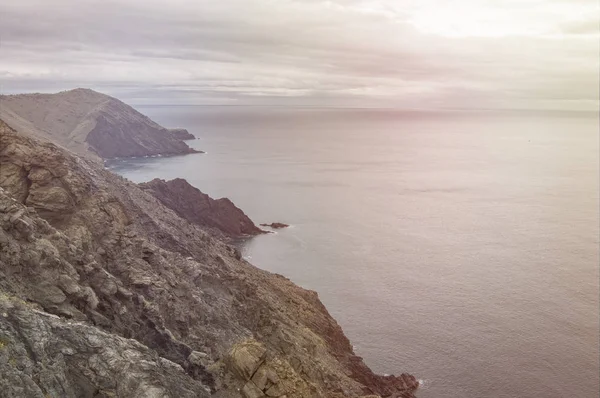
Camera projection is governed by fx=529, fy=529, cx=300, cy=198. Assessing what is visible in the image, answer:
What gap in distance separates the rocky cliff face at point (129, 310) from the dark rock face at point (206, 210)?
171 feet

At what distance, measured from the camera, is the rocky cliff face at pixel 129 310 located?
24.7 m

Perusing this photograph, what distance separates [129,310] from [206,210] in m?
85.5

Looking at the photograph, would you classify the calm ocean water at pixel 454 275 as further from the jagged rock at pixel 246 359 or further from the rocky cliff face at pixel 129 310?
the jagged rock at pixel 246 359

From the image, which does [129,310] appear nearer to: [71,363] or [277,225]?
[71,363]

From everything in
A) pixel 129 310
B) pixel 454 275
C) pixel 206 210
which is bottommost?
pixel 454 275

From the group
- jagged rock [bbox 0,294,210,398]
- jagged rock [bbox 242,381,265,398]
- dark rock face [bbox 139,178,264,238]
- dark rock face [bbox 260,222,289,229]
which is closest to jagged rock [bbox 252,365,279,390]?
jagged rock [bbox 242,381,265,398]

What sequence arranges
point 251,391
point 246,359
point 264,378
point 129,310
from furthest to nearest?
point 129,310 < point 246,359 < point 264,378 < point 251,391

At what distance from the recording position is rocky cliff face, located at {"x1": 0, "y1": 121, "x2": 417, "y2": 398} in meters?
24.7

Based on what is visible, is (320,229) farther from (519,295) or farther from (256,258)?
(519,295)

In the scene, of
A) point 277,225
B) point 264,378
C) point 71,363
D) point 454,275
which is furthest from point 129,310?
point 277,225

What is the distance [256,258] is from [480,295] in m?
42.3

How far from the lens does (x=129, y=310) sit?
3362 cm

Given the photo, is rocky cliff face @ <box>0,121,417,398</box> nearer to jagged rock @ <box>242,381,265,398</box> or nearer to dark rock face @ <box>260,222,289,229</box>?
jagged rock @ <box>242,381,265,398</box>

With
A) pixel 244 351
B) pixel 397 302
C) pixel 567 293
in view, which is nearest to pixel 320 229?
pixel 397 302
